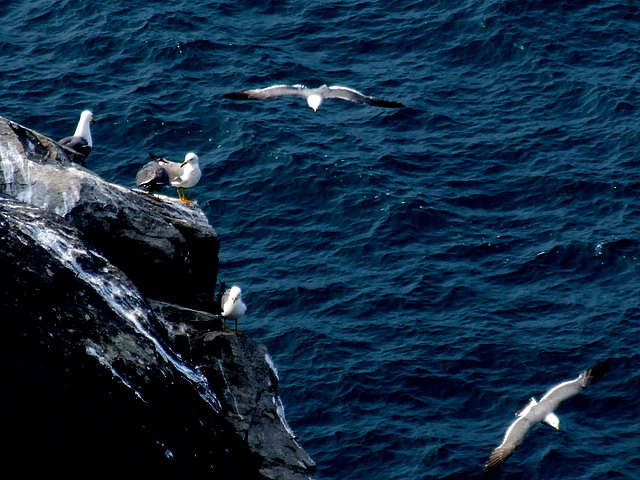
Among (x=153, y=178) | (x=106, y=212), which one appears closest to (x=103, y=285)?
(x=106, y=212)

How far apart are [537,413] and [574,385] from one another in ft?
4.63

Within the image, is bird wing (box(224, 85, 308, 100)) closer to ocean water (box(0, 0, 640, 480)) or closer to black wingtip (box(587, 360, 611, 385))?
ocean water (box(0, 0, 640, 480))

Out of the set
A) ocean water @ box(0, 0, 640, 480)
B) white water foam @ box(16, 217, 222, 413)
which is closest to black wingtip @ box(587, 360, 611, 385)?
ocean water @ box(0, 0, 640, 480)

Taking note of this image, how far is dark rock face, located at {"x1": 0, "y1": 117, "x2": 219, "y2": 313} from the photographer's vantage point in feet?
65.5

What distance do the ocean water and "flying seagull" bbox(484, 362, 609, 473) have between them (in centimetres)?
316

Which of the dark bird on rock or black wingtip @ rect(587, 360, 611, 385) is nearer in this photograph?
black wingtip @ rect(587, 360, 611, 385)

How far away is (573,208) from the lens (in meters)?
35.8

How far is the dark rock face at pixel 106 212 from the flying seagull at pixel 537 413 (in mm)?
6857

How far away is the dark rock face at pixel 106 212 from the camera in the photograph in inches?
786

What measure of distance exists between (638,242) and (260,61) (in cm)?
1658

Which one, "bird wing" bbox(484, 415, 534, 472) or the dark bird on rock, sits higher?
the dark bird on rock

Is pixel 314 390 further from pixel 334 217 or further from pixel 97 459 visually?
pixel 97 459

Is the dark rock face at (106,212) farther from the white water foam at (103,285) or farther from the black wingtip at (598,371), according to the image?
the black wingtip at (598,371)

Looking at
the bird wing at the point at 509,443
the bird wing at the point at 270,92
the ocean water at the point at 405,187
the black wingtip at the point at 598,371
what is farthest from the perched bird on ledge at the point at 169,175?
the black wingtip at the point at 598,371
